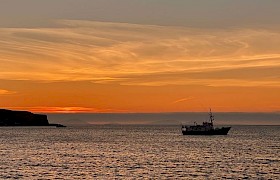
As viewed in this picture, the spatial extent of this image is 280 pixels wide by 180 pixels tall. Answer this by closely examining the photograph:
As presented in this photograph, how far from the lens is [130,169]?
87.9 metres

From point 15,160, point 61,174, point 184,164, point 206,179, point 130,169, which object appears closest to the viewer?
point 206,179

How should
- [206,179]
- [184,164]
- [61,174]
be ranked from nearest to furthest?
[206,179], [61,174], [184,164]

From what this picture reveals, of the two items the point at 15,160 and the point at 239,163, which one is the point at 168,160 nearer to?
the point at 239,163

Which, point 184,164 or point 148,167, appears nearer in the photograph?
point 148,167

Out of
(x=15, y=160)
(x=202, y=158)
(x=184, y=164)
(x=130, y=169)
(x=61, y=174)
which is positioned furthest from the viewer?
(x=202, y=158)

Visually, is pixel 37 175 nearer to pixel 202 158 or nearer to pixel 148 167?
pixel 148 167

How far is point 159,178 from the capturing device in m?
76.7

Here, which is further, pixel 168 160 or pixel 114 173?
pixel 168 160

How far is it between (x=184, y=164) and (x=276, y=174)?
68.7ft

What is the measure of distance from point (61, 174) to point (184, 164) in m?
26.9

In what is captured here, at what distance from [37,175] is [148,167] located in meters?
21.5

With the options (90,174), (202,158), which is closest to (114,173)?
(90,174)

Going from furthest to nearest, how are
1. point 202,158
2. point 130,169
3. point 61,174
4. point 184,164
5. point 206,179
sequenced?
point 202,158 < point 184,164 < point 130,169 < point 61,174 < point 206,179

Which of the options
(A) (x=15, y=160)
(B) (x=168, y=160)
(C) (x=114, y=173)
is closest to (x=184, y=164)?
(B) (x=168, y=160)
